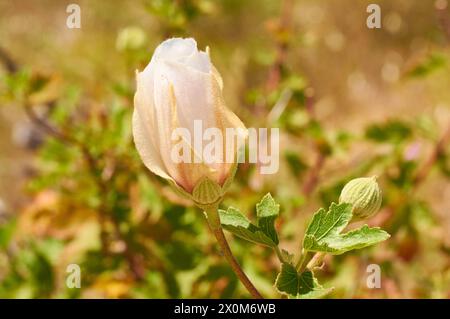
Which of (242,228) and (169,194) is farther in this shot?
(169,194)

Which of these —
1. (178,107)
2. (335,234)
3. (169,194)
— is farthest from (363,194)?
(169,194)

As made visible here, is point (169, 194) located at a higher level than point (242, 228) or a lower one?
higher

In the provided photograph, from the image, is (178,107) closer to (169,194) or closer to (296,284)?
(296,284)

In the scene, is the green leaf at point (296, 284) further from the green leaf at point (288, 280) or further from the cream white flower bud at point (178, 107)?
the cream white flower bud at point (178, 107)

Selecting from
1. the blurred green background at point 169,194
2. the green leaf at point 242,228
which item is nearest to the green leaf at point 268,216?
the green leaf at point 242,228
